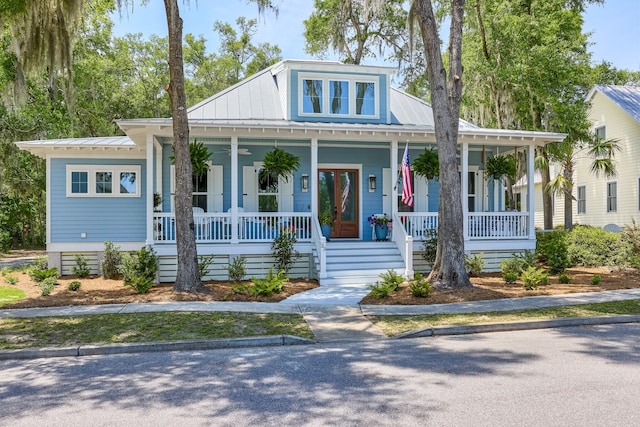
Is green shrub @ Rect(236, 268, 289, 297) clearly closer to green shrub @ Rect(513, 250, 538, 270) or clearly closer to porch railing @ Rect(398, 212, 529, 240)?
porch railing @ Rect(398, 212, 529, 240)

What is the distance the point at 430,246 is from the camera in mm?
13164

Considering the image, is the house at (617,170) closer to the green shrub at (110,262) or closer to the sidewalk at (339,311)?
the sidewalk at (339,311)

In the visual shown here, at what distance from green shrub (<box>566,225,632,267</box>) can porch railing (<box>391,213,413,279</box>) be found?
5397mm

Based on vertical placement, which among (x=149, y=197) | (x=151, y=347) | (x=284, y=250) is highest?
(x=149, y=197)

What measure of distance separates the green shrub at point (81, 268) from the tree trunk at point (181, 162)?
190 inches

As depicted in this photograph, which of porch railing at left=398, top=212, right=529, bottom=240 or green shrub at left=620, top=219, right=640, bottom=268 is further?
porch railing at left=398, top=212, right=529, bottom=240

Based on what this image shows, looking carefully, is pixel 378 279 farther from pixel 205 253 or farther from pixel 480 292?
pixel 205 253

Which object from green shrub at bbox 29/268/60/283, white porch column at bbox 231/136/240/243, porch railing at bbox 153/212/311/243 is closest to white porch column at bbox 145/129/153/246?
porch railing at bbox 153/212/311/243

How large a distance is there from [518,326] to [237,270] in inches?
276

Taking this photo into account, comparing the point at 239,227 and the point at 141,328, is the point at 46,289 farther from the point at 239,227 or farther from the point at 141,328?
the point at 239,227

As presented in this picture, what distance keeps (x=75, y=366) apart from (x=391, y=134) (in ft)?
33.2

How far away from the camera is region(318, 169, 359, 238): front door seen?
608 inches

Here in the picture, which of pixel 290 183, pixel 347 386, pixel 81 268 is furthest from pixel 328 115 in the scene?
pixel 347 386

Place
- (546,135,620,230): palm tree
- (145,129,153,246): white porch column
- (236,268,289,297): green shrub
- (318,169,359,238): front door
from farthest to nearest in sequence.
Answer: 1. (546,135,620,230): palm tree
2. (318,169,359,238): front door
3. (145,129,153,246): white porch column
4. (236,268,289,297): green shrub
